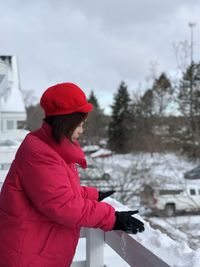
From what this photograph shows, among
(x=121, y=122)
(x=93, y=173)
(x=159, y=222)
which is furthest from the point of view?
(x=121, y=122)

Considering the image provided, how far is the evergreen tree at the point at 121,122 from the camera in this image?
46.2 metres

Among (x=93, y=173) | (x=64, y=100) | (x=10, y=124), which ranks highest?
(x=64, y=100)

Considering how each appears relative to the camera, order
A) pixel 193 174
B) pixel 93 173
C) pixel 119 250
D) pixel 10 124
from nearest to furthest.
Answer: pixel 119 250 → pixel 10 124 → pixel 93 173 → pixel 193 174

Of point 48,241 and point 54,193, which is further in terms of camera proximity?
point 48,241

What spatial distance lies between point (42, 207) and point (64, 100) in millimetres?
463

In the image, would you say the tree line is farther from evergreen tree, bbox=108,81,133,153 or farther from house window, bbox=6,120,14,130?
house window, bbox=6,120,14,130

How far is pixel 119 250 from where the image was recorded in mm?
2217

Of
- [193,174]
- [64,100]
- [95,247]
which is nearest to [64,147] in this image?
[64,100]

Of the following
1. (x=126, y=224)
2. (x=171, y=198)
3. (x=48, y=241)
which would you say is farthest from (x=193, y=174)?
(x=48, y=241)

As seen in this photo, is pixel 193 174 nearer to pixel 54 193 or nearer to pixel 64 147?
pixel 64 147

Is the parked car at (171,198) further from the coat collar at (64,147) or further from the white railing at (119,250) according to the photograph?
the coat collar at (64,147)

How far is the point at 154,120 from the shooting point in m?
43.3

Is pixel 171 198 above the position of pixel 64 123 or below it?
below

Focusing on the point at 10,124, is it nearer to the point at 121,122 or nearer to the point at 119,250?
the point at 119,250
